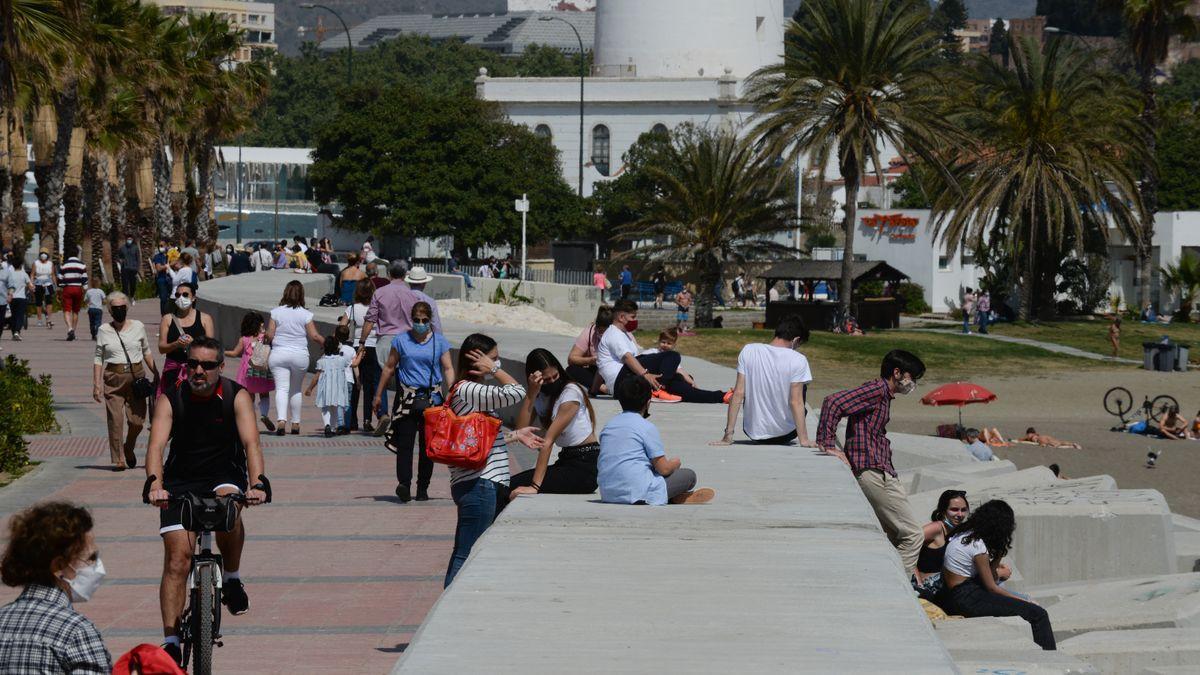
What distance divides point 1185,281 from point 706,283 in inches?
622

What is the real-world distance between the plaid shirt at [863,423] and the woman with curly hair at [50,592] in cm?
633

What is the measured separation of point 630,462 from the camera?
31.4ft

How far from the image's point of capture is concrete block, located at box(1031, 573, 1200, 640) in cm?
1009

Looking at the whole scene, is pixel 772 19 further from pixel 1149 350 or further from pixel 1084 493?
pixel 1084 493

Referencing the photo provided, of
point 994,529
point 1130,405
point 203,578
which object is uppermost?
point 203,578

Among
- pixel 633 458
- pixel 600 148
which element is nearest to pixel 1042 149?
pixel 633 458

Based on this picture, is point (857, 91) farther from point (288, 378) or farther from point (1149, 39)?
point (288, 378)

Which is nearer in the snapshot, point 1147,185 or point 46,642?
point 46,642

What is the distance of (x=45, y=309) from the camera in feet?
103

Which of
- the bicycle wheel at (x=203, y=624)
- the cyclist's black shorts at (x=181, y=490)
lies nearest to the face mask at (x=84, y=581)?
the bicycle wheel at (x=203, y=624)

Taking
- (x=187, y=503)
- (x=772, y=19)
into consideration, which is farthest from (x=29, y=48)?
(x=772, y=19)

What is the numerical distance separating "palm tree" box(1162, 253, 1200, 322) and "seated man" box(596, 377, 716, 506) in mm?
43101

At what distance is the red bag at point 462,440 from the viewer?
919 centimetres

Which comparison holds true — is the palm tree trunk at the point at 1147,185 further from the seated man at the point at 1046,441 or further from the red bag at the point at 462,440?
the red bag at the point at 462,440
